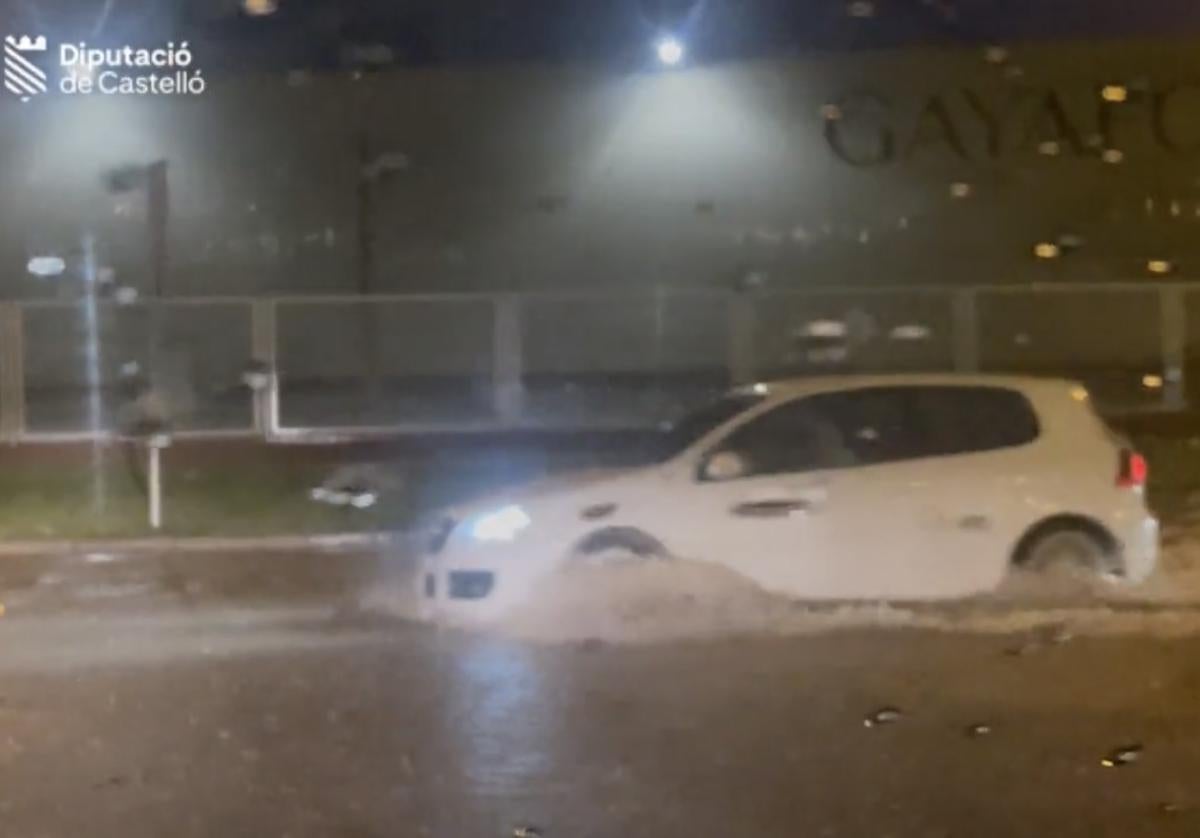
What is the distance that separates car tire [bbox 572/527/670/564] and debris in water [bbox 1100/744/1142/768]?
3.82 metres

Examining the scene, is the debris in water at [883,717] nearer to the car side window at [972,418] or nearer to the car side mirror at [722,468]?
the car side mirror at [722,468]

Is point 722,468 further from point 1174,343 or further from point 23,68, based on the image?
point 23,68

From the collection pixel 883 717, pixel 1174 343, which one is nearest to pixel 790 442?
pixel 883 717

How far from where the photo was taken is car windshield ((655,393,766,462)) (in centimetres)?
1227

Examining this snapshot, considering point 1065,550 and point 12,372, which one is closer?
point 1065,550

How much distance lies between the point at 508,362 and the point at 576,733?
13210 millimetres

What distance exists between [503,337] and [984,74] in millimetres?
11350

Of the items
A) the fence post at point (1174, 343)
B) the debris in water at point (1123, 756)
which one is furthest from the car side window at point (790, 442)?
the fence post at point (1174, 343)

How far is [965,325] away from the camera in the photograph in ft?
74.8

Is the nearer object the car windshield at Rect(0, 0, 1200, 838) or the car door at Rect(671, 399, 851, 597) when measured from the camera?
the car windshield at Rect(0, 0, 1200, 838)

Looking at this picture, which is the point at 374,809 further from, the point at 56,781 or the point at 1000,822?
the point at 1000,822

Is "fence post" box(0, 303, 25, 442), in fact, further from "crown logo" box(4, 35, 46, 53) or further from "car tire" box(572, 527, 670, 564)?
"car tire" box(572, 527, 670, 564)

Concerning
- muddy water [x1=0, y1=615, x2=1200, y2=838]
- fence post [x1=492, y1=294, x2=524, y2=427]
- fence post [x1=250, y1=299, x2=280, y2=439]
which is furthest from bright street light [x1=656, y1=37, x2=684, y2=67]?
muddy water [x1=0, y1=615, x2=1200, y2=838]

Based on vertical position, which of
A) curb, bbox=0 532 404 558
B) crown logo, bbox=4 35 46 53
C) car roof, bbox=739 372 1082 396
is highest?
crown logo, bbox=4 35 46 53
